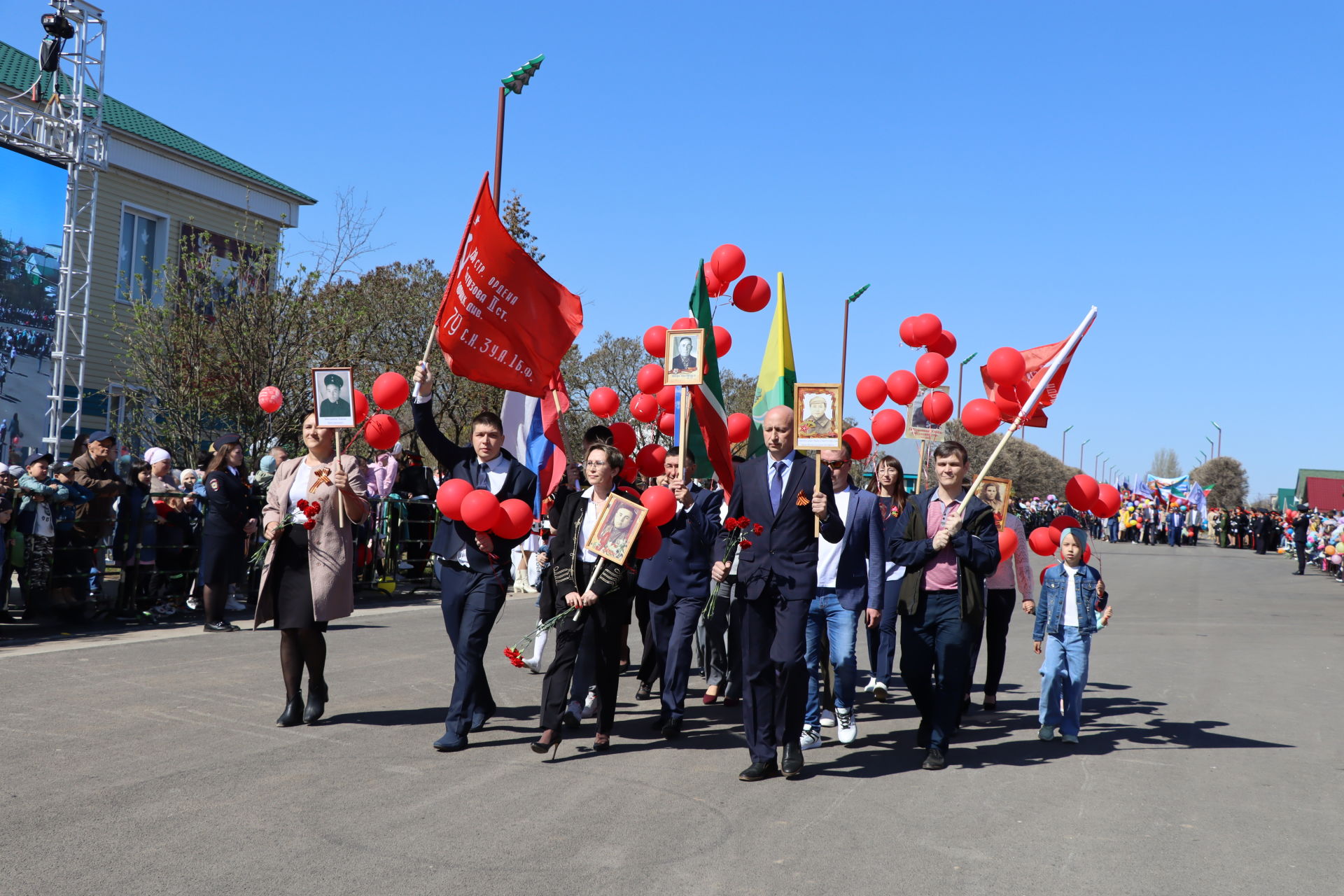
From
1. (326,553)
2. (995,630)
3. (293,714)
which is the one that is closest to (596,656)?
(326,553)

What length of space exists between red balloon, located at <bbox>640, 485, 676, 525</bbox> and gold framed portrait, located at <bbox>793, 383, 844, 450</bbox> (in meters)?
0.90

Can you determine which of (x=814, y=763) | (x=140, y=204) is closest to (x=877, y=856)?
(x=814, y=763)

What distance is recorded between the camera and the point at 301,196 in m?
31.9

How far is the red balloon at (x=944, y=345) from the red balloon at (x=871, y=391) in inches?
20.9

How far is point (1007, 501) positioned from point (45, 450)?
17.0m

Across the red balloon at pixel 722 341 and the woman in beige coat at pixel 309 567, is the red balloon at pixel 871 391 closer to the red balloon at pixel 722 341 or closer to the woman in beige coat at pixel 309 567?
the red balloon at pixel 722 341

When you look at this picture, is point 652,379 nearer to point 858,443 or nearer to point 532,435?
point 532,435

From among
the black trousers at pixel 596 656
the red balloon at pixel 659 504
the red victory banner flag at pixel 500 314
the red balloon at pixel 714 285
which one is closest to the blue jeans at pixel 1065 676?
the red balloon at pixel 659 504

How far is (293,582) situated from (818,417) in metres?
3.40

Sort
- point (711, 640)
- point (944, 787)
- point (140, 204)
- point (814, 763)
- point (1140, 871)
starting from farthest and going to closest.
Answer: point (140, 204) → point (711, 640) → point (814, 763) → point (944, 787) → point (1140, 871)

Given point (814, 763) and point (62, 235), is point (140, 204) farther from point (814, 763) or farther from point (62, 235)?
point (814, 763)

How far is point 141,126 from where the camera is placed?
92.9ft

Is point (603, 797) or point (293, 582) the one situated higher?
point (293, 582)

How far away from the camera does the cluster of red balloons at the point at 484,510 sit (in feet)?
21.8
